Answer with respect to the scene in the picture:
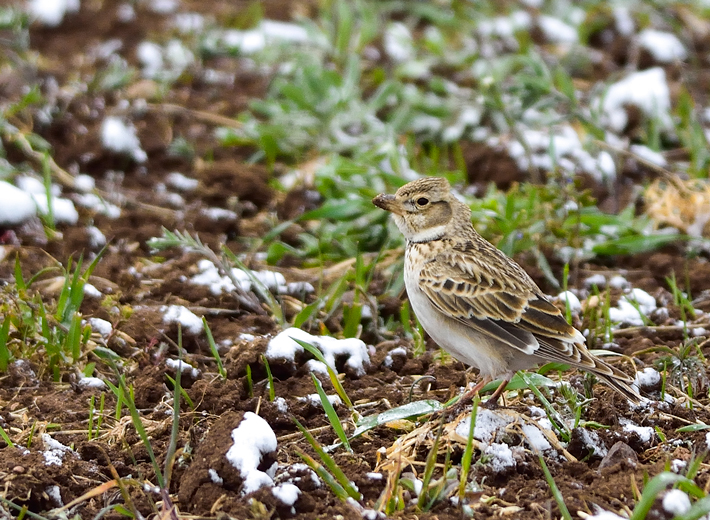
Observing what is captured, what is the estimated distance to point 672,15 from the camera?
1003 centimetres

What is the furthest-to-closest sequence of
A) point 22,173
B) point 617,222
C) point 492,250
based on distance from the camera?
point 22,173 < point 617,222 < point 492,250

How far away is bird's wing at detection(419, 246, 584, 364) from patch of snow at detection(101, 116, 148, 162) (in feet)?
11.1

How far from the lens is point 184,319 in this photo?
514 cm

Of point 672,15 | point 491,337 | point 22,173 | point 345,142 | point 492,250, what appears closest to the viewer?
point 491,337

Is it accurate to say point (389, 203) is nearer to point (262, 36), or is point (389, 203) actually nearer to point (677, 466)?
point (677, 466)

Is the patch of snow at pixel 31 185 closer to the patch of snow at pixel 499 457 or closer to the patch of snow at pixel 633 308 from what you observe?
the patch of snow at pixel 633 308

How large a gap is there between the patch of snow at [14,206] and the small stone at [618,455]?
390cm

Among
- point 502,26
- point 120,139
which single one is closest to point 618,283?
point 120,139

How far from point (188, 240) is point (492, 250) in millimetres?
1565

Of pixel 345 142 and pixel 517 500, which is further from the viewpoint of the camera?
pixel 345 142

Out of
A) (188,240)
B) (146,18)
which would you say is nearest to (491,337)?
(188,240)

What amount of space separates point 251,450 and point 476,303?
1.38 m

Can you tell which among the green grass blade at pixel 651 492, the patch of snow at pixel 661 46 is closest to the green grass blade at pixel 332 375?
the green grass blade at pixel 651 492

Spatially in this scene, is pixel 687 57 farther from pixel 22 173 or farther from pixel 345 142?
pixel 22 173
